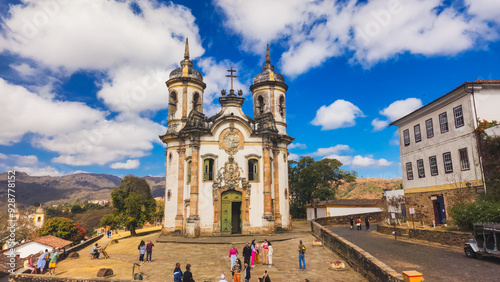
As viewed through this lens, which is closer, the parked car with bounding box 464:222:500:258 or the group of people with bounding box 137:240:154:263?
the parked car with bounding box 464:222:500:258

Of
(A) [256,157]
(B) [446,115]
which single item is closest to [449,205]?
(B) [446,115]

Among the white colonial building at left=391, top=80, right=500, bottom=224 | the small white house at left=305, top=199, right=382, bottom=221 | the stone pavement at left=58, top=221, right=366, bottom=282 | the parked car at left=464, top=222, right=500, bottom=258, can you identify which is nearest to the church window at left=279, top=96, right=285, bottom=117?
the white colonial building at left=391, top=80, right=500, bottom=224

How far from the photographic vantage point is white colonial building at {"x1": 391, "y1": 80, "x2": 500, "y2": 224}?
20281 mm

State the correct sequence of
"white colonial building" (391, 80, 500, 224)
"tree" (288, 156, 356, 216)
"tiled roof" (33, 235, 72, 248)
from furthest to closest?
1. "tree" (288, 156, 356, 216)
2. "tiled roof" (33, 235, 72, 248)
3. "white colonial building" (391, 80, 500, 224)

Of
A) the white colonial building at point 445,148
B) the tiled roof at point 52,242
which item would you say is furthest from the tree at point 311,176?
the tiled roof at point 52,242

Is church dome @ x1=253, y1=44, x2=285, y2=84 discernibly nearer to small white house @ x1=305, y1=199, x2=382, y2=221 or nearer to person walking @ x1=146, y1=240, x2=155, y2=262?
small white house @ x1=305, y1=199, x2=382, y2=221

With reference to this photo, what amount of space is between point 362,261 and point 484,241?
6198 mm

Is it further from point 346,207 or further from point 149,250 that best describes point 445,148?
point 149,250

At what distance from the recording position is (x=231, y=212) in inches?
1072

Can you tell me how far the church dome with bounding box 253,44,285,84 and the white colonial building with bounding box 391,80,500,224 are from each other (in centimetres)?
1265

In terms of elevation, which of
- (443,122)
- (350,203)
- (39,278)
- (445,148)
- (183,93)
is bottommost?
(39,278)

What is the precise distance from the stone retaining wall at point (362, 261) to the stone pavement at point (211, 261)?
39 centimetres

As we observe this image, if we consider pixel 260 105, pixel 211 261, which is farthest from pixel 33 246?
pixel 260 105

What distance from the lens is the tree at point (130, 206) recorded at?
33.1 meters
